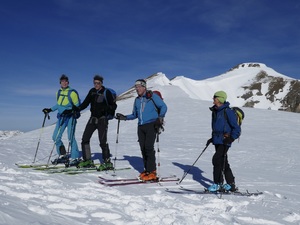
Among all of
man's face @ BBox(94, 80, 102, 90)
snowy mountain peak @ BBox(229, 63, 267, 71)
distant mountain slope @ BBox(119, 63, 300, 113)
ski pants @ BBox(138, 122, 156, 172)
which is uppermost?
snowy mountain peak @ BBox(229, 63, 267, 71)

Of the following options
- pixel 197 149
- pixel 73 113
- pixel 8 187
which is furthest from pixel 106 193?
pixel 197 149

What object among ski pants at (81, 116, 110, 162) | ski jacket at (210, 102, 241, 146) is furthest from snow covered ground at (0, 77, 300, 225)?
ski jacket at (210, 102, 241, 146)

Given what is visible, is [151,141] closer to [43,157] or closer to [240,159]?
[43,157]

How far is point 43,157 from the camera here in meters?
11.6

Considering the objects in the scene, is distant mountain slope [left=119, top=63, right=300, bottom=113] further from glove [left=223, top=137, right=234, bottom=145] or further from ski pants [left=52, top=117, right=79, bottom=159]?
glove [left=223, top=137, right=234, bottom=145]

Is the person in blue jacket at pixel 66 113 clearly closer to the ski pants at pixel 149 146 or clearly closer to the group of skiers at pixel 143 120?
the group of skiers at pixel 143 120

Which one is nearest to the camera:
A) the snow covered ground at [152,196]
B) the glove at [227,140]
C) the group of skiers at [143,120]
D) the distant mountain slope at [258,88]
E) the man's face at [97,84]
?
the snow covered ground at [152,196]

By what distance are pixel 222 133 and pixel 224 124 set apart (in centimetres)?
20

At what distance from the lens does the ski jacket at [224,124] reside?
7.06 metres

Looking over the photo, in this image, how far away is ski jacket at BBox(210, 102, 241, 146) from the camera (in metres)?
7.06

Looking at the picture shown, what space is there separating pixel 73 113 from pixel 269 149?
10.0m

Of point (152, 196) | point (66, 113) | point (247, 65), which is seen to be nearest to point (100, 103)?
point (66, 113)

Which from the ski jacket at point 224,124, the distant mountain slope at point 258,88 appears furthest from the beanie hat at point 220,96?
the distant mountain slope at point 258,88

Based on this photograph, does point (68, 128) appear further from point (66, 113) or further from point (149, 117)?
point (149, 117)
